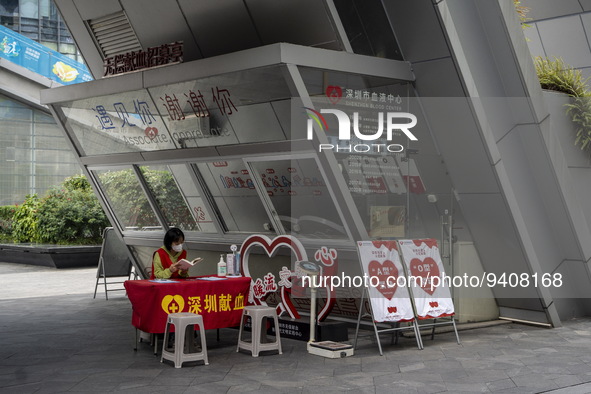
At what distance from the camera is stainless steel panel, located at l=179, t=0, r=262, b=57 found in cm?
989

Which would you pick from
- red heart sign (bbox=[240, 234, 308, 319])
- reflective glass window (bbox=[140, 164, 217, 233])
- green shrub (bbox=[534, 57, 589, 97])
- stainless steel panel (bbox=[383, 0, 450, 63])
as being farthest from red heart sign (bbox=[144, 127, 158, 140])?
green shrub (bbox=[534, 57, 589, 97])

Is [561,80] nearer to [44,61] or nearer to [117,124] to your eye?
[117,124]

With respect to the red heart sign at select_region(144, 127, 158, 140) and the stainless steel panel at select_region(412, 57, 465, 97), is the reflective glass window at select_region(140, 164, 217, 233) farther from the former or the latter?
the stainless steel panel at select_region(412, 57, 465, 97)

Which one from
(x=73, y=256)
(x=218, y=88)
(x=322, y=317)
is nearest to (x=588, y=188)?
(x=322, y=317)

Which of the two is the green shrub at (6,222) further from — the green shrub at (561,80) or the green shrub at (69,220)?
the green shrub at (561,80)

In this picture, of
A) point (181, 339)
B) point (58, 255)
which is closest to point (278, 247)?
point (181, 339)

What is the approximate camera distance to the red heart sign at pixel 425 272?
9.30 meters

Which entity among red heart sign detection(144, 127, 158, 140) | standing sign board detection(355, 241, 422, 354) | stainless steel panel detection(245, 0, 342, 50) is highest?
stainless steel panel detection(245, 0, 342, 50)

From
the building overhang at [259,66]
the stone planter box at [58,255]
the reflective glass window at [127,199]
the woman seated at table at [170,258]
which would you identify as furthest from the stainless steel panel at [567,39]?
the stone planter box at [58,255]

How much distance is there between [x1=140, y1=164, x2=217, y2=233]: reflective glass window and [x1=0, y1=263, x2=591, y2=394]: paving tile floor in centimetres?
174

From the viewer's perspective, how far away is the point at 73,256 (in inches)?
804

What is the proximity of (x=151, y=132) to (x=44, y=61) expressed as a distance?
1627 centimetres

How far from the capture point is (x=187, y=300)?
8477mm

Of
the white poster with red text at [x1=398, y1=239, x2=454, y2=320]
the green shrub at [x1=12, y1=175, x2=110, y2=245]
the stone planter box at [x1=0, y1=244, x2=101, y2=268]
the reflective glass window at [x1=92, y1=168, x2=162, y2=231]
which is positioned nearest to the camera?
the white poster with red text at [x1=398, y1=239, x2=454, y2=320]
